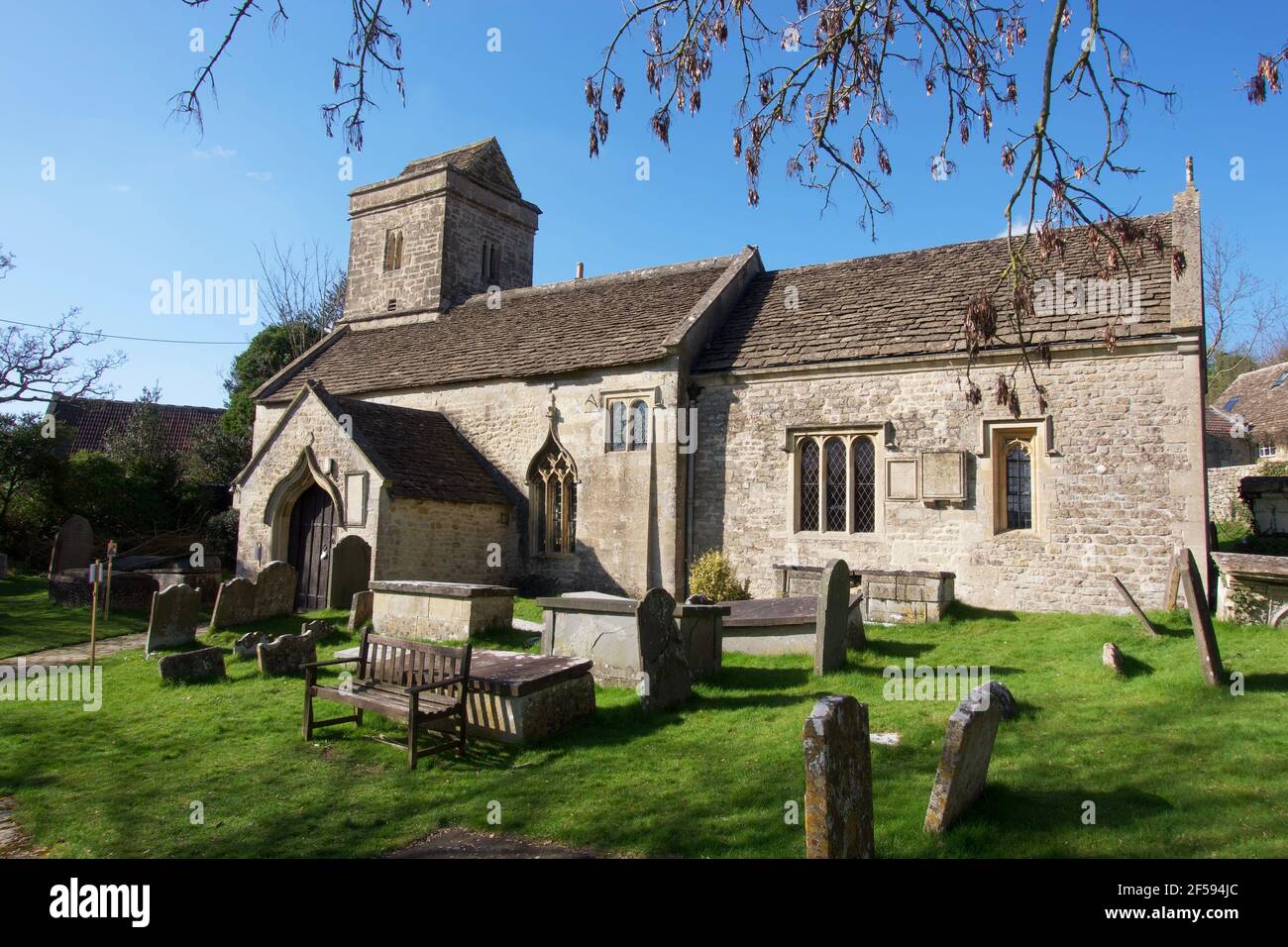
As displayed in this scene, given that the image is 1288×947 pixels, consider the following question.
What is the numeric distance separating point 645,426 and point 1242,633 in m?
10.5

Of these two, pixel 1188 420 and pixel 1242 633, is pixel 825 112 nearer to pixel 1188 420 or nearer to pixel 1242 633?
pixel 1242 633

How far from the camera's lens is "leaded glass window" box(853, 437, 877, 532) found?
1523cm

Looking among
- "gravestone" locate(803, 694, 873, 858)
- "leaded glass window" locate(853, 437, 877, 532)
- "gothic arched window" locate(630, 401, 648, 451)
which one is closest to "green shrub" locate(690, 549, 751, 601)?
"leaded glass window" locate(853, 437, 877, 532)

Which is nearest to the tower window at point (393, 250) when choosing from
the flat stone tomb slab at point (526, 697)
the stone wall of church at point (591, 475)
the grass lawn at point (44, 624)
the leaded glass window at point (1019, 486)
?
the stone wall of church at point (591, 475)

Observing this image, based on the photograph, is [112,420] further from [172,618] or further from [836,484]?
[836,484]

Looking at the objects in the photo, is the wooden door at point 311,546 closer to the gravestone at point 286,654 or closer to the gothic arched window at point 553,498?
the gothic arched window at point 553,498

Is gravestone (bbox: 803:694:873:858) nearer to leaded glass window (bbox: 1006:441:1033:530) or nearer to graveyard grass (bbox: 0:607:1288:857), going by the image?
graveyard grass (bbox: 0:607:1288:857)

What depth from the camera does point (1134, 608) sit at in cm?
1187

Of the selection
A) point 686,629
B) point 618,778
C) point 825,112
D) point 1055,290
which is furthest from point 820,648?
point 1055,290

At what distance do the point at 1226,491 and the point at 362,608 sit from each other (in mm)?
24693

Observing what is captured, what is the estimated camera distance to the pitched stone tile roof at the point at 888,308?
1392 cm

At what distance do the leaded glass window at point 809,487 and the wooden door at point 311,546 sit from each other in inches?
375

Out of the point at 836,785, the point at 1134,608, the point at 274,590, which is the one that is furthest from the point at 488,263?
the point at 836,785
